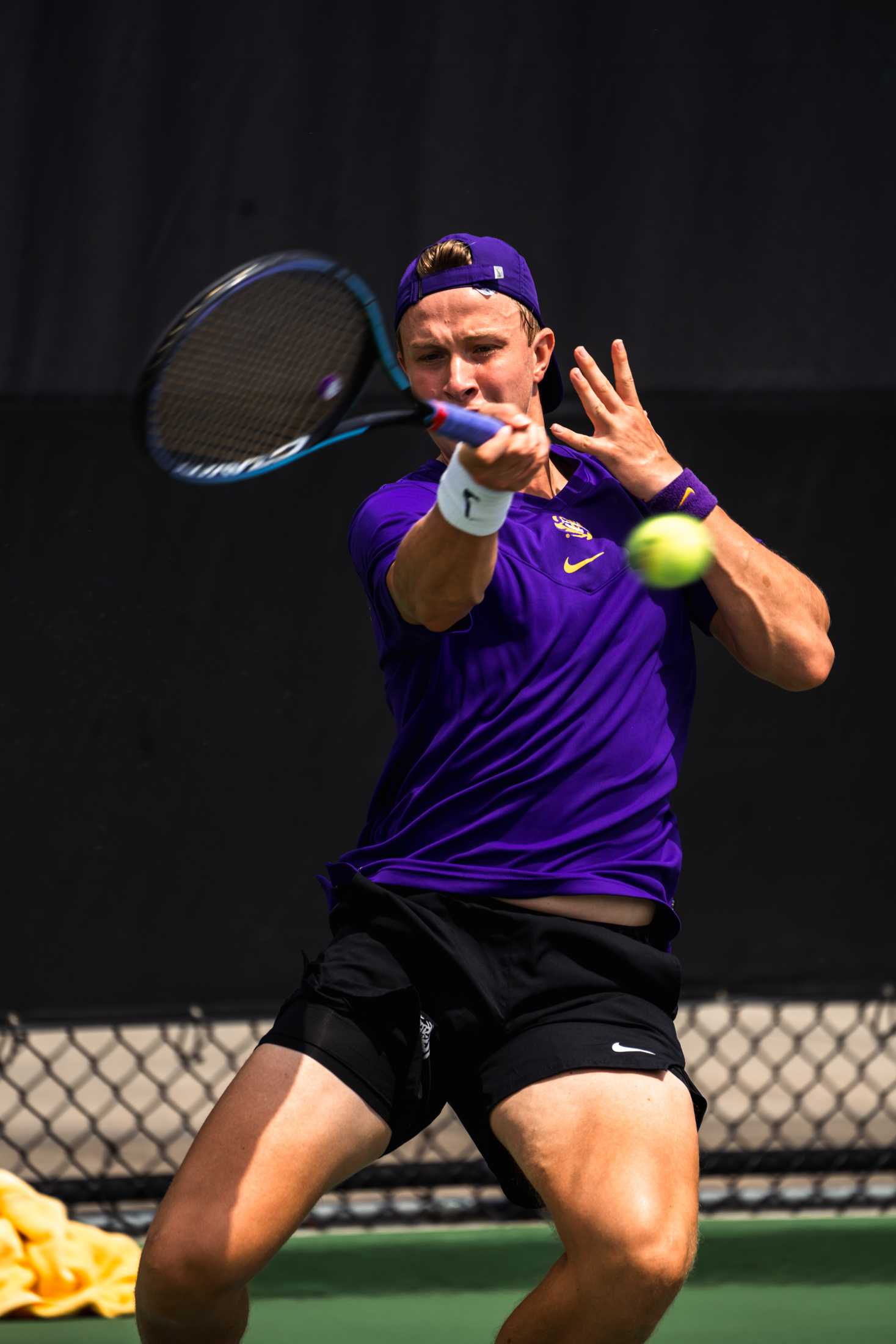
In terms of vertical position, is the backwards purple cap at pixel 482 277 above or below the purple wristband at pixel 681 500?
above

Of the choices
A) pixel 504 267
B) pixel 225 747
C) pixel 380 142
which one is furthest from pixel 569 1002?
pixel 380 142

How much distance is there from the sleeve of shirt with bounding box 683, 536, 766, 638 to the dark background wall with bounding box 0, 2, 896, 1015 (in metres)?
0.89

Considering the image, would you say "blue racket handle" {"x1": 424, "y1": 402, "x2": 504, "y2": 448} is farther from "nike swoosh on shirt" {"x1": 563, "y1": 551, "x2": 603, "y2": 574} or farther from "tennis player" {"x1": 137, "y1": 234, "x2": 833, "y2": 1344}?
"nike swoosh on shirt" {"x1": 563, "y1": 551, "x2": 603, "y2": 574}

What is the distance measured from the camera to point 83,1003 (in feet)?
9.75

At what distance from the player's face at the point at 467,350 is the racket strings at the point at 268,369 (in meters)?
0.07

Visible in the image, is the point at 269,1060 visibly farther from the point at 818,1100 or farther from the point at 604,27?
the point at 818,1100

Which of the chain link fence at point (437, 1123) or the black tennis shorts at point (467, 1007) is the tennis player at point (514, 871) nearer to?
the black tennis shorts at point (467, 1007)

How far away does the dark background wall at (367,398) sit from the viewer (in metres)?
2.95

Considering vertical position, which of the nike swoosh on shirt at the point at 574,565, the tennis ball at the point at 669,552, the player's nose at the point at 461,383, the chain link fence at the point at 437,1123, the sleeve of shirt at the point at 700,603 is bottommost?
the chain link fence at the point at 437,1123

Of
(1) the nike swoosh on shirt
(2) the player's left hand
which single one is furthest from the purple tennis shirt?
(2) the player's left hand

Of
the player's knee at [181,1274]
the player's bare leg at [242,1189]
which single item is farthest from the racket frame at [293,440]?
the player's knee at [181,1274]

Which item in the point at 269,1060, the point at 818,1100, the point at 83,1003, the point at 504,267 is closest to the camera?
the point at 269,1060

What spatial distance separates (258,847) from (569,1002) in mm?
1118

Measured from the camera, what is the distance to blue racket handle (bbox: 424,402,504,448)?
1827 millimetres
